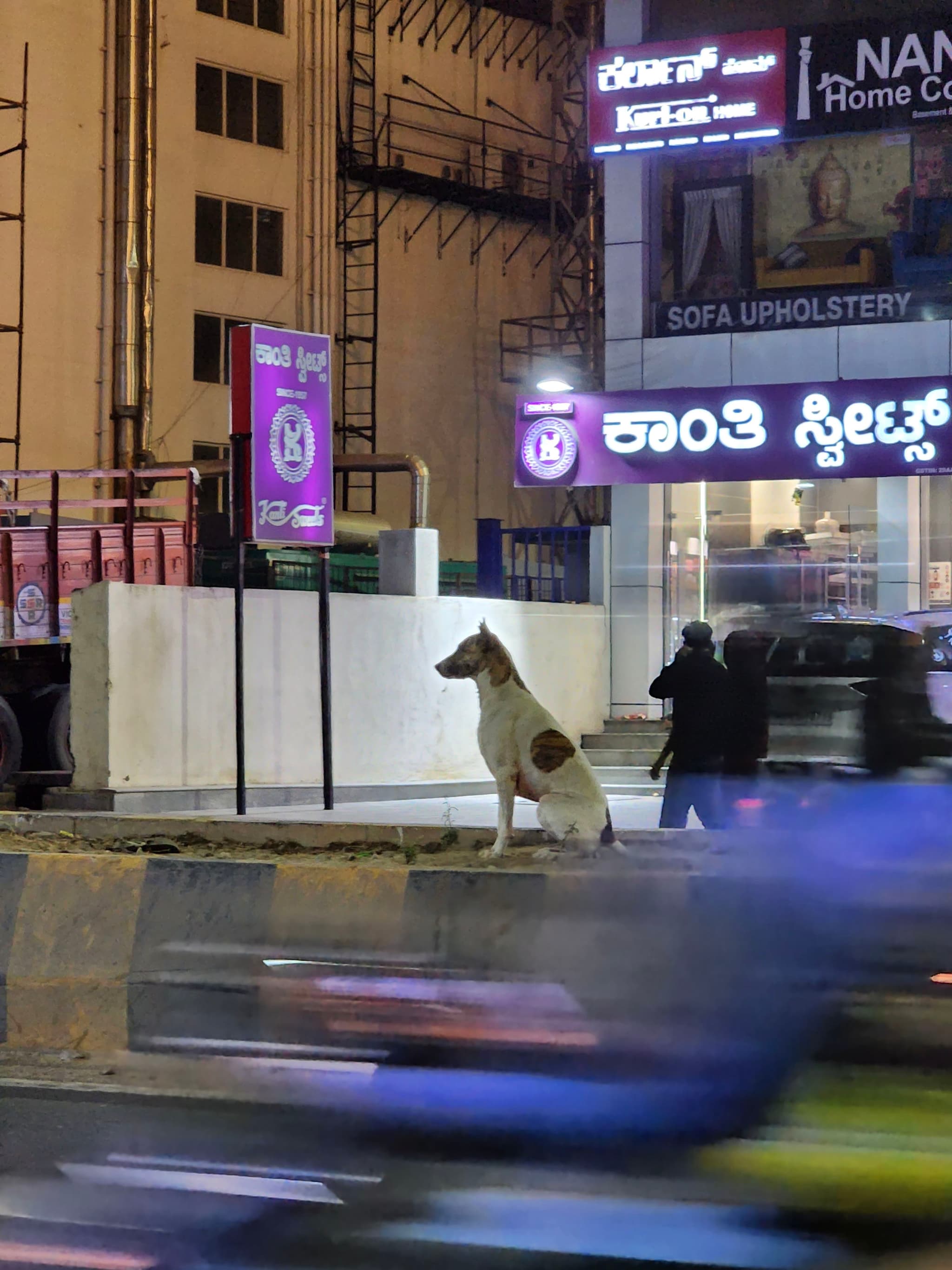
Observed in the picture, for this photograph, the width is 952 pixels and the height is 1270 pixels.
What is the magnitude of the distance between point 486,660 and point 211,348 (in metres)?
24.3

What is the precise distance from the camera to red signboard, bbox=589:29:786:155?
66.1 feet

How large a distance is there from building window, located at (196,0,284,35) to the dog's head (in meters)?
25.9

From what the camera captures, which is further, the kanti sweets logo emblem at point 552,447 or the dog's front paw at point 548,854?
the kanti sweets logo emblem at point 552,447

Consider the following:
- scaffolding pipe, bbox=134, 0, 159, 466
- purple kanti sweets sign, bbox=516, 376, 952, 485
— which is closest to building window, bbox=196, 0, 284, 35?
scaffolding pipe, bbox=134, 0, 159, 466

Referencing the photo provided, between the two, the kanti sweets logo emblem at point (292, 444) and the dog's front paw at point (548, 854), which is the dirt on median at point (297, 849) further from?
the kanti sweets logo emblem at point (292, 444)

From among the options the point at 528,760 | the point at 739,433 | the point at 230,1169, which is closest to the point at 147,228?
the point at 739,433

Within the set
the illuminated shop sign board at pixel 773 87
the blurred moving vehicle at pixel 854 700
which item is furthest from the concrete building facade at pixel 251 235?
the blurred moving vehicle at pixel 854 700

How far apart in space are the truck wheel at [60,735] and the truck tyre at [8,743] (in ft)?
1.68

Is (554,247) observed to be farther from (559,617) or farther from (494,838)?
(494,838)

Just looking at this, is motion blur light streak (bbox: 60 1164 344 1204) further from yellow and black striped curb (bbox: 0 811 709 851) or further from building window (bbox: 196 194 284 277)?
building window (bbox: 196 194 284 277)

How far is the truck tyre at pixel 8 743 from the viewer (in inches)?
614

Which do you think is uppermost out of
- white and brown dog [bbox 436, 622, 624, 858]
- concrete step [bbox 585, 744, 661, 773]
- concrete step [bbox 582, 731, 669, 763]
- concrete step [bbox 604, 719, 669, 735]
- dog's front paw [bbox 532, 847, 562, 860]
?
white and brown dog [bbox 436, 622, 624, 858]

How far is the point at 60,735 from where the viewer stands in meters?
16.3

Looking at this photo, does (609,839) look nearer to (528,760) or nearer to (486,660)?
(528,760)
